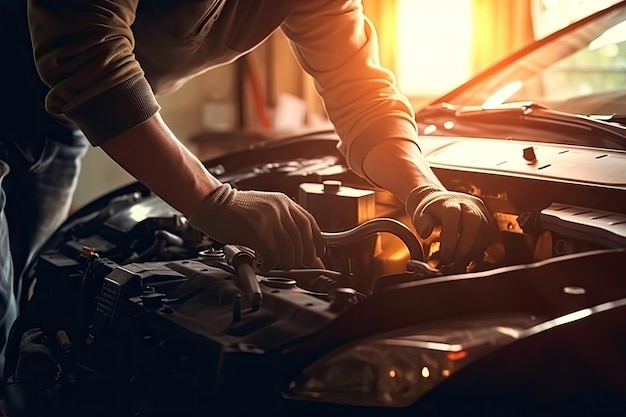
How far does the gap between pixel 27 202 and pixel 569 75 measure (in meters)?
1.13

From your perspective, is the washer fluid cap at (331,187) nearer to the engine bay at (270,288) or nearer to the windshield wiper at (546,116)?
the engine bay at (270,288)

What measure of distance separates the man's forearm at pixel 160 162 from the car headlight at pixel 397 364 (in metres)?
0.39

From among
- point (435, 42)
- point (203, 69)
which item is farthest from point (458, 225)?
point (435, 42)

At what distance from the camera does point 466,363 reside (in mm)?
888

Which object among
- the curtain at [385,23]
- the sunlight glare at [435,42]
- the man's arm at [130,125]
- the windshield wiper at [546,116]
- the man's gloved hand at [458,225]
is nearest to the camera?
the man's arm at [130,125]

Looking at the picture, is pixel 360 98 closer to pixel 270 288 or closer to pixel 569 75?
pixel 569 75

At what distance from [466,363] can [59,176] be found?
1.19 meters

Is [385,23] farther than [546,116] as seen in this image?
Yes

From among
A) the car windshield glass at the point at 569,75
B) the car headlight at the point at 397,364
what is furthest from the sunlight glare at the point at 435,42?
the car headlight at the point at 397,364

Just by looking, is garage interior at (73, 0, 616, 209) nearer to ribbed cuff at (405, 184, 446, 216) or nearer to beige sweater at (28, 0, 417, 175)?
beige sweater at (28, 0, 417, 175)

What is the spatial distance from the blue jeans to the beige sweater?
0.98ft

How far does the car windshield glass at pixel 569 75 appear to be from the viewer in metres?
1.64

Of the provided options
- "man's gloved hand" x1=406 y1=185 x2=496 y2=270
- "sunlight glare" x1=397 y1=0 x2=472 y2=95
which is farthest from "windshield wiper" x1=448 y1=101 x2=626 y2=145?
"sunlight glare" x1=397 y1=0 x2=472 y2=95

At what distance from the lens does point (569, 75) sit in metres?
1.73
